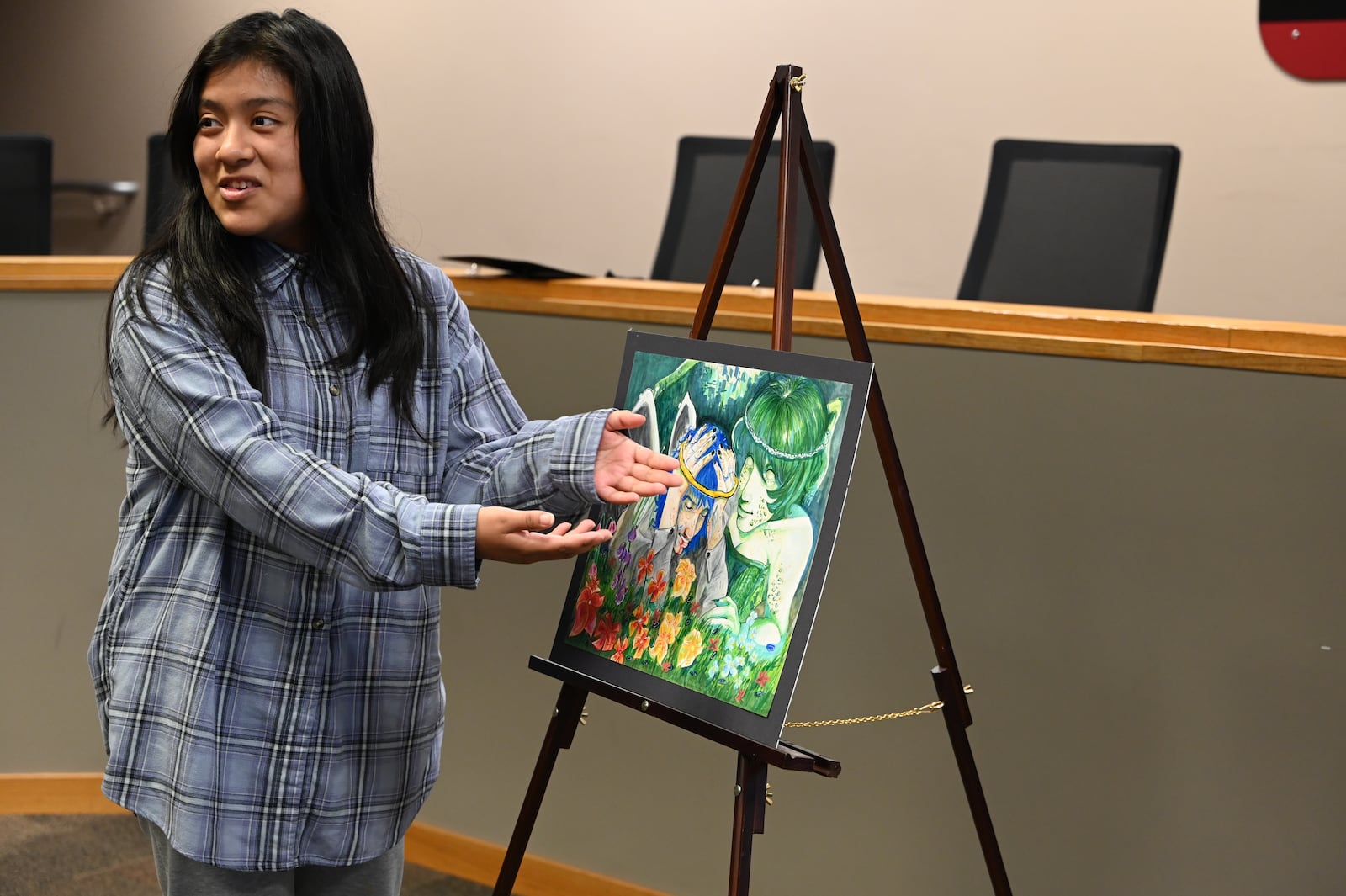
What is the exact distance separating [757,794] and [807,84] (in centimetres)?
375

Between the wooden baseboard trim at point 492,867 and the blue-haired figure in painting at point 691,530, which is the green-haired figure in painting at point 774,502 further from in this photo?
the wooden baseboard trim at point 492,867

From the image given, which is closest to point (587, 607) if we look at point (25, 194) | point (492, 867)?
point (492, 867)

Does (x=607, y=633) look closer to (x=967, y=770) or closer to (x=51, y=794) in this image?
(x=967, y=770)

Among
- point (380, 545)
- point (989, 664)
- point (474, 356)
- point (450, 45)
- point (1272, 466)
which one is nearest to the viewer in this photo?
point (380, 545)

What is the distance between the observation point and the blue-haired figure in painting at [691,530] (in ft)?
4.39

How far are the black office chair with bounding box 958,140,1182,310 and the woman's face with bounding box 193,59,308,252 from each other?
6.92 feet

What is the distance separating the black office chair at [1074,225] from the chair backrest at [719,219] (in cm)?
42

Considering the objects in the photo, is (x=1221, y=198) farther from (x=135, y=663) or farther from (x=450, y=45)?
(x=135, y=663)

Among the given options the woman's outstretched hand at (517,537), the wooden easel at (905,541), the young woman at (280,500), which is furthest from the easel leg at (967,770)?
the woman's outstretched hand at (517,537)

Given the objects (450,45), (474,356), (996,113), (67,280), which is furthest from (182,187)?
(450,45)

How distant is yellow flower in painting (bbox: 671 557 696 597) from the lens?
1.35m

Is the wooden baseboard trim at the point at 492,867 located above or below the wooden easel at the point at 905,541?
below

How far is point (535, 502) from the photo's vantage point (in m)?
1.27

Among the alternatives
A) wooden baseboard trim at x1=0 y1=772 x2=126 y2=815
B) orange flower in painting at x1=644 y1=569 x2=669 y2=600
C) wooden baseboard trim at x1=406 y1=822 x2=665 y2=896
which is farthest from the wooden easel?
wooden baseboard trim at x1=0 y1=772 x2=126 y2=815
